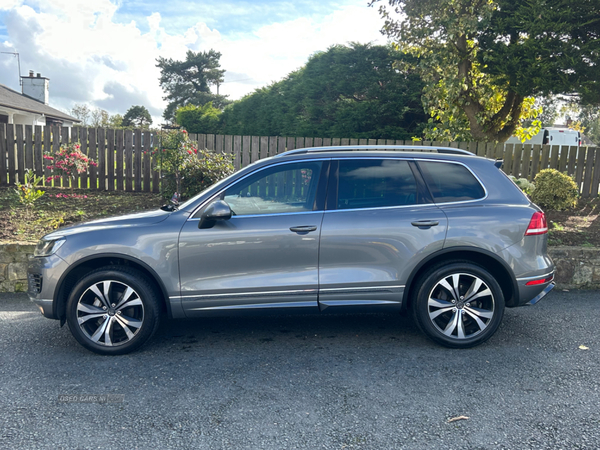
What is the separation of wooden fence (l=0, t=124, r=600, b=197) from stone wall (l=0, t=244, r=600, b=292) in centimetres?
495

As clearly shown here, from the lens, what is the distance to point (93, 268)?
4.35 m

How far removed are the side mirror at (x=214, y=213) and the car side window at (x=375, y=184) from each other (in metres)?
0.96

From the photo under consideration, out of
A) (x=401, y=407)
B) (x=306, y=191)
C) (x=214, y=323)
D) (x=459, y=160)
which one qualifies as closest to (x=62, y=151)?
(x=214, y=323)

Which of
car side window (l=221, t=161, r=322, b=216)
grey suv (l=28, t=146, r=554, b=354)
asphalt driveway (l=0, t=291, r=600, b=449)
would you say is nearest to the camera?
asphalt driveway (l=0, t=291, r=600, b=449)

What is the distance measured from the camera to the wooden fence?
1120 centimetres

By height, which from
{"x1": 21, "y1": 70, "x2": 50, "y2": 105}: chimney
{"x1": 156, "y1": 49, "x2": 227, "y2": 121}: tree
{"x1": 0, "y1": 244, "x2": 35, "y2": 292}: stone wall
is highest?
{"x1": 156, "y1": 49, "x2": 227, "y2": 121}: tree

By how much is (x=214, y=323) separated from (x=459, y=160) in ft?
9.53

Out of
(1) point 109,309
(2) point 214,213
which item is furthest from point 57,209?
(2) point 214,213

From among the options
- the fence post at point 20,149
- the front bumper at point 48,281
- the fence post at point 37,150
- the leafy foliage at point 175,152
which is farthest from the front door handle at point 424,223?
the fence post at point 20,149

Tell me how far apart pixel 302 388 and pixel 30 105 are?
32.2 metres

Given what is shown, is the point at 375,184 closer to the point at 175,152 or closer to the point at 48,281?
the point at 48,281

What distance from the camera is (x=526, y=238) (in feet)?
14.2

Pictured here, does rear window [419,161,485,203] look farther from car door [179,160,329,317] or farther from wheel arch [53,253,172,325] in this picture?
wheel arch [53,253,172,325]

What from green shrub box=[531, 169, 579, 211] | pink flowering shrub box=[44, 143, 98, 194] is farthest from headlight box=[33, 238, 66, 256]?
green shrub box=[531, 169, 579, 211]
